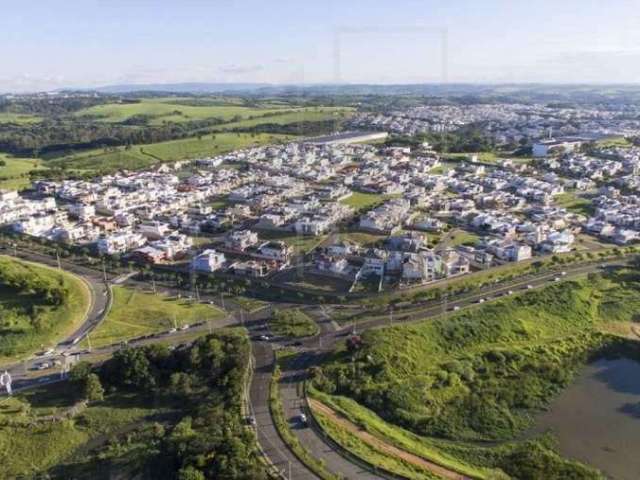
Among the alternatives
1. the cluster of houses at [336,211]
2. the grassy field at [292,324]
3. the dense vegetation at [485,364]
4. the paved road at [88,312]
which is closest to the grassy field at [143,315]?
the paved road at [88,312]

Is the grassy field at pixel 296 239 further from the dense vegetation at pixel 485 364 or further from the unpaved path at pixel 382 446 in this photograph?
the unpaved path at pixel 382 446

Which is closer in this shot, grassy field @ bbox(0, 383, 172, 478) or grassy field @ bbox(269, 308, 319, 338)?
grassy field @ bbox(0, 383, 172, 478)

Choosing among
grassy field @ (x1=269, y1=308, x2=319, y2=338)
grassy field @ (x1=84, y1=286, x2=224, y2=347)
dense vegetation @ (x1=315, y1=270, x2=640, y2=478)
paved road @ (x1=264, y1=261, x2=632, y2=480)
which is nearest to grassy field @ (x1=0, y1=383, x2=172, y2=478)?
grassy field @ (x1=84, y1=286, x2=224, y2=347)

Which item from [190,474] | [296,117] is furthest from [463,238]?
[296,117]

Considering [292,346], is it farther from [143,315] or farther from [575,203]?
[575,203]

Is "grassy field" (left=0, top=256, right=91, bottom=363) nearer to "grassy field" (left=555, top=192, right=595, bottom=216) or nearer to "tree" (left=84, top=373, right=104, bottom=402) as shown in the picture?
"tree" (left=84, top=373, right=104, bottom=402)

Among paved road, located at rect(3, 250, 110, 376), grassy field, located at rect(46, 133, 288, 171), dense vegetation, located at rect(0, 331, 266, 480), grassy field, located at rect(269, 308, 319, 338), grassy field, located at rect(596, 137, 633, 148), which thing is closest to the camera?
dense vegetation, located at rect(0, 331, 266, 480)

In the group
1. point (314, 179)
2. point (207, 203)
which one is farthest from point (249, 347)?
point (314, 179)

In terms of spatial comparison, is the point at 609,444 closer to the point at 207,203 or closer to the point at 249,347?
the point at 249,347
